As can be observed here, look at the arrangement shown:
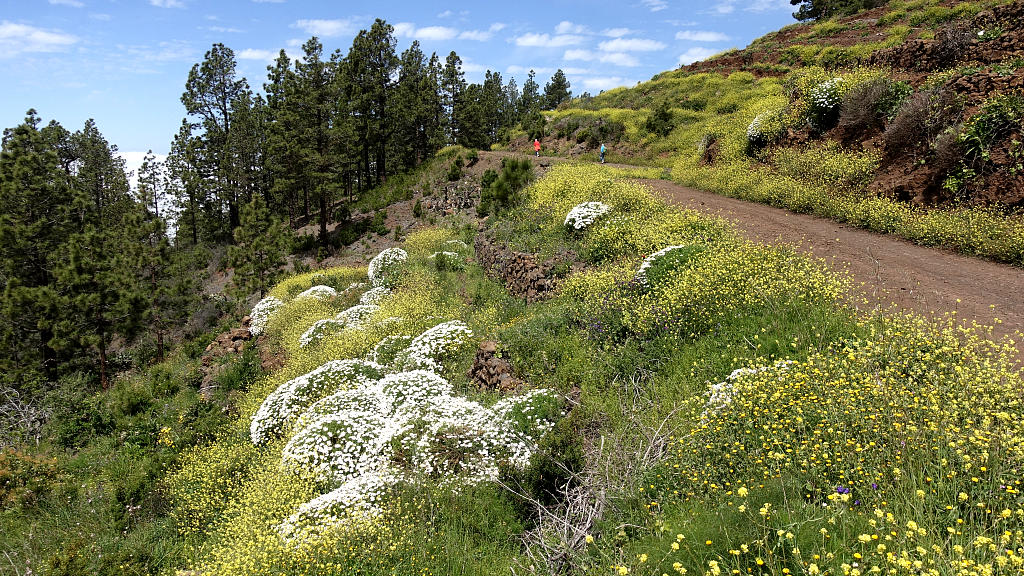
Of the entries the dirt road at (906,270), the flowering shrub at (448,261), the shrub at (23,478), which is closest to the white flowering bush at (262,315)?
the flowering shrub at (448,261)

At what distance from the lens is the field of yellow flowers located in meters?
2.91

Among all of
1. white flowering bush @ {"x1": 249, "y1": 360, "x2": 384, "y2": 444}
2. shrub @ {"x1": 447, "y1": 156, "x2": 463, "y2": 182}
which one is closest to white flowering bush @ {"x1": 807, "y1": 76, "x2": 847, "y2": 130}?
white flowering bush @ {"x1": 249, "y1": 360, "x2": 384, "y2": 444}

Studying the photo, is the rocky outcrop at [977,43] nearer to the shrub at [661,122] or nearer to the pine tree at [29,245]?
the shrub at [661,122]

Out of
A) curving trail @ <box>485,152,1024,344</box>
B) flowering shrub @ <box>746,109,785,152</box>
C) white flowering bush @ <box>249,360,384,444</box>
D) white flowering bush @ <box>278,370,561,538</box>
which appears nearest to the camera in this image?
white flowering bush @ <box>278,370,561,538</box>

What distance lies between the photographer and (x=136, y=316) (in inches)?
814

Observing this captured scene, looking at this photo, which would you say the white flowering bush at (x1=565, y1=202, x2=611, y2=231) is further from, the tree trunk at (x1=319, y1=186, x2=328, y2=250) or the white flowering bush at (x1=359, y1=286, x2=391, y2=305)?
the tree trunk at (x1=319, y1=186, x2=328, y2=250)

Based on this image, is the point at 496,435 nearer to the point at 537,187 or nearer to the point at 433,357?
the point at 433,357

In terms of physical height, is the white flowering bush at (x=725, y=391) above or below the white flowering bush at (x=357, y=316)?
above

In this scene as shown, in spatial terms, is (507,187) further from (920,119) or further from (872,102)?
(920,119)

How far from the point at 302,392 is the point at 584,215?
26.0 ft

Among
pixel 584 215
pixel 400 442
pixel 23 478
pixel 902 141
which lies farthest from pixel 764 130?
pixel 23 478

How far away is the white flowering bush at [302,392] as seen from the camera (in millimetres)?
8039

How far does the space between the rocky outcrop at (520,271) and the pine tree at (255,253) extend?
1485 centimetres

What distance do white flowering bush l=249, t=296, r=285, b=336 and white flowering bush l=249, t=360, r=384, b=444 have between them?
795 cm
